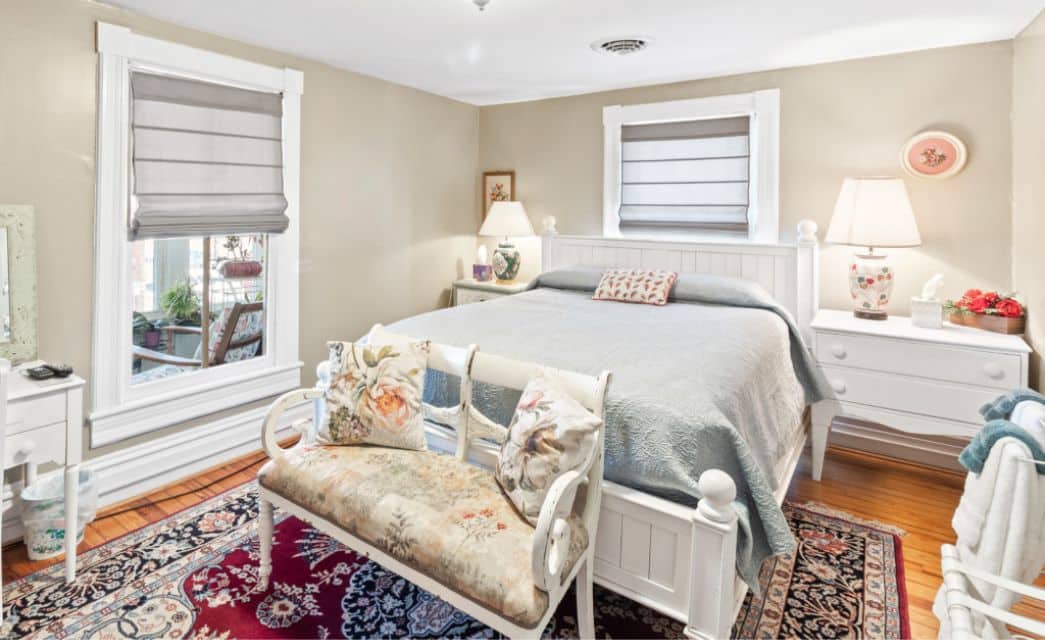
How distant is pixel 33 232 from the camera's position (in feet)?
8.01

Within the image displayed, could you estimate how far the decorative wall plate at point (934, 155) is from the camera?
3072 millimetres

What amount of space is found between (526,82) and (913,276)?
2646 millimetres

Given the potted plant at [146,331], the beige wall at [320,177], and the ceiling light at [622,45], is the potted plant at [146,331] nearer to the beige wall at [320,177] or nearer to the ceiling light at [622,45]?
the beige wall at [320,177]

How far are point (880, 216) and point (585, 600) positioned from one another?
2.50 m

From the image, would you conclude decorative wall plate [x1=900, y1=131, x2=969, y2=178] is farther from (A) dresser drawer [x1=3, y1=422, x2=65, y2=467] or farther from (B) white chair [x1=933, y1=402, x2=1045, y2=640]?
(A) dresser drawer [x1=3, y1=422, x2=65, y2=467]

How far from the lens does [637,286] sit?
3475 mm

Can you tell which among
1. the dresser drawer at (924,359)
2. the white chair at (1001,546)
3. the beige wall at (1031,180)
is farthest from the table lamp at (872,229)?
the white chair at (1001,546)

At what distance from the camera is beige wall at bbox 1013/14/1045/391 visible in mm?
2553

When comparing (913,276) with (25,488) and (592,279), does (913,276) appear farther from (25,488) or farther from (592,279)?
(25,488)

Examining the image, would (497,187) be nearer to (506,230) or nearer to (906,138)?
(506,230)

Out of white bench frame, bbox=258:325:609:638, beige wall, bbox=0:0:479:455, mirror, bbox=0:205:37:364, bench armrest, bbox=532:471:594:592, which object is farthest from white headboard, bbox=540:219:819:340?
mirror, bbox=0:205:37:364

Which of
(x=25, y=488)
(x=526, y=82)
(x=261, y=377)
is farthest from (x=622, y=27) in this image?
(x=25, y=488)

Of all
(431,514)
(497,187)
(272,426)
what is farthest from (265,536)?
(497,187)

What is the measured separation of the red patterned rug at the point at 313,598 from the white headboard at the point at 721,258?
1467mm
